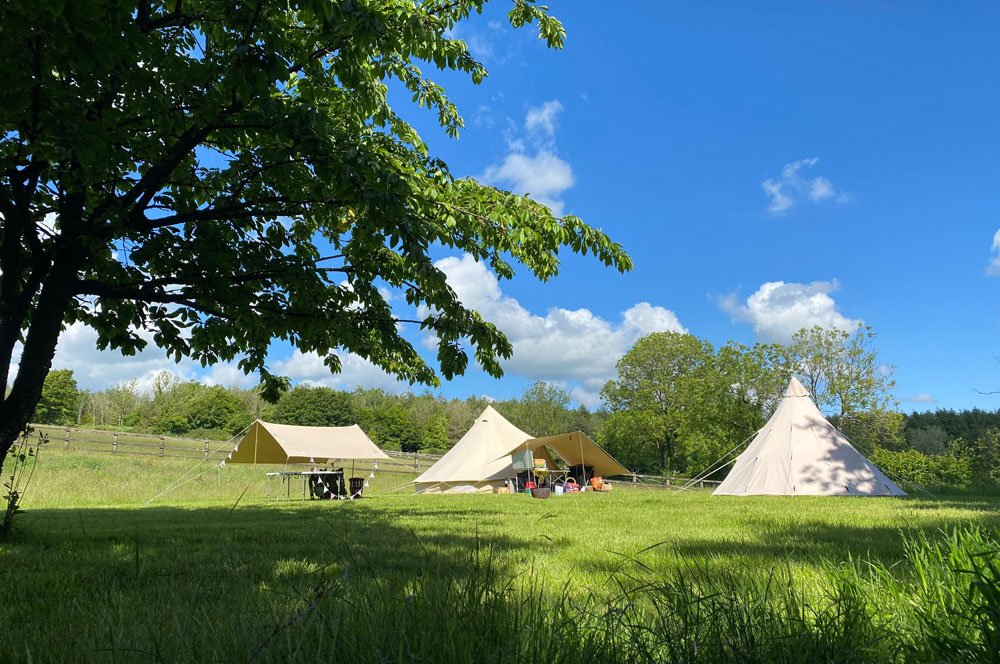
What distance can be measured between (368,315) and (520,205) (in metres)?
2.31

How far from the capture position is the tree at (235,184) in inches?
181

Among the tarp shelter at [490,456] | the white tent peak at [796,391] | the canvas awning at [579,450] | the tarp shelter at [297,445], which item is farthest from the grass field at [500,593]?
the tarp shelter at [490,456]

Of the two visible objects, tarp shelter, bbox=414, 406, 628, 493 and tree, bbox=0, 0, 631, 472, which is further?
tarp shelter, bbox=414, 406, 628, 493

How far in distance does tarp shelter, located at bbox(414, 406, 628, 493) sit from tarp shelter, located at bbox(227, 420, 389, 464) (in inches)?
141

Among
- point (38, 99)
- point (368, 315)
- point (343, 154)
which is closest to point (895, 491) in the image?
point (368, 315)

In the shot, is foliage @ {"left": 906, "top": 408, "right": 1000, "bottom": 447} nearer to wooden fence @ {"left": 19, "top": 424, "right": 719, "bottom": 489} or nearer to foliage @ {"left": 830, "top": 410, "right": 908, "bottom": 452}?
foliage @ {"left": 830, "top": 410, "right": 908, "bottom": 452}

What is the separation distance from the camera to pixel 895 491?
1647 cm

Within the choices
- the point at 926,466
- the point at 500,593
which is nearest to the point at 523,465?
the point at 500,593

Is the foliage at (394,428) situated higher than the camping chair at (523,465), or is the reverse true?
the foliage at (394,428)

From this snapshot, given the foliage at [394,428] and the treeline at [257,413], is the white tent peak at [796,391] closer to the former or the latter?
the treeline at [257,413]

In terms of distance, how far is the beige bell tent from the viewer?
1689cm

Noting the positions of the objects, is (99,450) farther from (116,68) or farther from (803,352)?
(803,352)

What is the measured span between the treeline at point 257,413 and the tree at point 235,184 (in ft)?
187

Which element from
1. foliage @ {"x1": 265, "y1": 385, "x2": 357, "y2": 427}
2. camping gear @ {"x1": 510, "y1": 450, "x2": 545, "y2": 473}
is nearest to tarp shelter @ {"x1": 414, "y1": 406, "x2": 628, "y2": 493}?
camping gear @ {"x1": 510, "y1": 450, "x2": 545, "y2": 473}
